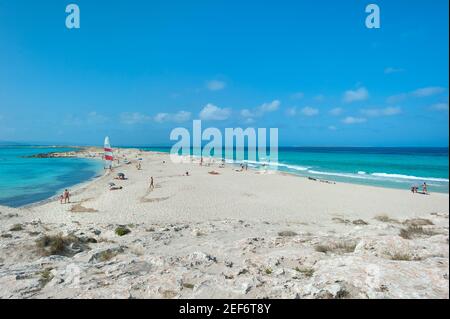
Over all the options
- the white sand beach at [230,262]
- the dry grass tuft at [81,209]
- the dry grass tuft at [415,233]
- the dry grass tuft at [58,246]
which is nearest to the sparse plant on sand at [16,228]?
the white sand beach at [230,262]

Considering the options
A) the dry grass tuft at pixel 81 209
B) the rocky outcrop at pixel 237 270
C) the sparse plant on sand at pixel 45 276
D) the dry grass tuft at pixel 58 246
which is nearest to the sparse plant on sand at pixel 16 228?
the rocky outcrop at pixel 237 270

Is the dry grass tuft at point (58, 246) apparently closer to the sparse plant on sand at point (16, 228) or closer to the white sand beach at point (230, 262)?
the white sand beach at point (230, 262)

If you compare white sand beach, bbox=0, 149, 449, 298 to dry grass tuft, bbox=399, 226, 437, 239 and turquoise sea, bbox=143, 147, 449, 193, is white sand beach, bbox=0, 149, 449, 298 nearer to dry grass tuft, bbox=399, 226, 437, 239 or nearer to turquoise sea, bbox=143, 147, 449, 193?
dry grass tuft, bbox=399, 226, 437, 239

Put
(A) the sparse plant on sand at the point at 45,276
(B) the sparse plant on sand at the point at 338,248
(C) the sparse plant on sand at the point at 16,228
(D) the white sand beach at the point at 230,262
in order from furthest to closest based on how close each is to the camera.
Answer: (C) the sparse plant on sand at the point at 16,228
(B) the sparse plant on sand at the point at 338,248
(A) the sparse plant on sand at the point at 45,276
(D) the white sand beach at the point at 230,262

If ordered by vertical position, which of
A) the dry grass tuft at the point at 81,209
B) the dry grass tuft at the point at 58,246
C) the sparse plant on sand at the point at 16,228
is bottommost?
the dry grass tuft at the point at 81,209

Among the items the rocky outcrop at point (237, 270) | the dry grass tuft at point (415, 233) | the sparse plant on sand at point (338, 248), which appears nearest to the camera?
the rocky outcrop at point (237, 270)

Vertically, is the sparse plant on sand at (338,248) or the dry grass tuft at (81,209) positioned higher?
the sparse plant on sand at (338,248)

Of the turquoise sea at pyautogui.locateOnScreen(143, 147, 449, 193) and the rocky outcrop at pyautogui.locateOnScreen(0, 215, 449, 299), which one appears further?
the turquoise sea at pyautogui.locateOnScreen(143, 147, 449, 193)

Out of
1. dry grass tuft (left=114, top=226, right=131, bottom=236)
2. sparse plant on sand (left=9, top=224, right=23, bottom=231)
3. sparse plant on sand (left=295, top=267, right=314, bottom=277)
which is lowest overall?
dry grass tuft (left=114, top=226, right=131, bottom=236)

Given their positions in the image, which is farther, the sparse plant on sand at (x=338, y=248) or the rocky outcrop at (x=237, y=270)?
the sparse plant on sand at (x=338, y=248)

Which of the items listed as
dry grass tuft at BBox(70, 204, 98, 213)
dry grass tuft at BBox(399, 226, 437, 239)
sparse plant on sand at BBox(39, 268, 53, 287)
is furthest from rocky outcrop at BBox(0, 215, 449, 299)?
dry grass tuft at BBox(70, 204, 98, 213)

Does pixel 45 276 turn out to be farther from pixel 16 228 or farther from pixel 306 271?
pixel 16 228
